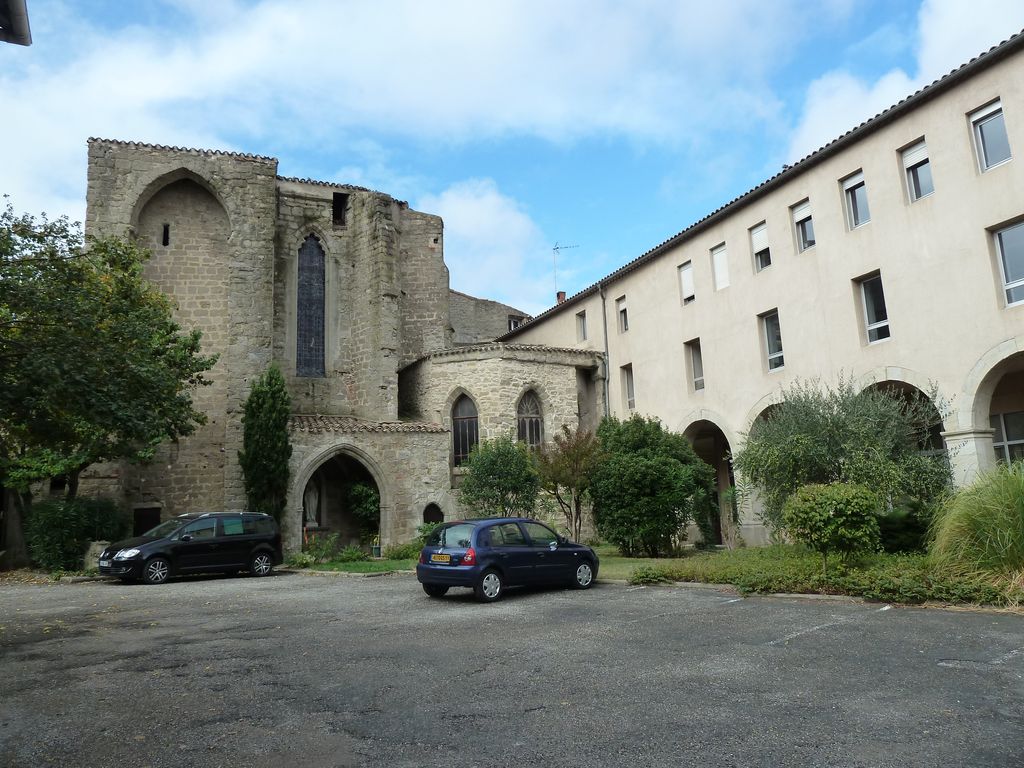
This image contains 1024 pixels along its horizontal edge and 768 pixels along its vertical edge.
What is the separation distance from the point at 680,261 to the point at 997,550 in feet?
46.8

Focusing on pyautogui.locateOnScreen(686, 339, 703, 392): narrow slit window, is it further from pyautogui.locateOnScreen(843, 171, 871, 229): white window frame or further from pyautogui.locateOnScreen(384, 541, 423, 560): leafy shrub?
pyautogui.locateOnScreen(384, 541, 423, 560): leafy shrub

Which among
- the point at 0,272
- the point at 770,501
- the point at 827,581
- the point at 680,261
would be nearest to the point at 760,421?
the point at 770,501

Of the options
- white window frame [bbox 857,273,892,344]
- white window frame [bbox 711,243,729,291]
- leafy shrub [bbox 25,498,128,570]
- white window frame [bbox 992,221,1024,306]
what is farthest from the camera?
white window frame [bbox 711,243,729,291]

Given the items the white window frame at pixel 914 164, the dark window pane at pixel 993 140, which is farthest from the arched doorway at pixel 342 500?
the dark window pane at pixel 993 140

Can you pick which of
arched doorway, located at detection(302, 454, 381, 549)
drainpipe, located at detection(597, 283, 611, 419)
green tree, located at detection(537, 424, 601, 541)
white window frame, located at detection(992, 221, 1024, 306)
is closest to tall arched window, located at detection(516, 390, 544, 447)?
drainpipe, located at detection(597, 283, 611, 419)

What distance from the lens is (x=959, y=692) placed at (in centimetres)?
541

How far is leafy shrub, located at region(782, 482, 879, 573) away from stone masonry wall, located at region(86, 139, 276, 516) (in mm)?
16886

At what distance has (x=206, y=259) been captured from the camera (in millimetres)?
A: 25297

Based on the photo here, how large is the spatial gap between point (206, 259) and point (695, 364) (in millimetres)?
17012

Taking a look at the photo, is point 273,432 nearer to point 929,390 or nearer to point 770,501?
point 770,501

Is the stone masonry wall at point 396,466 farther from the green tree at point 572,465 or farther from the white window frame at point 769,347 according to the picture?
the white window frame at point 769,347

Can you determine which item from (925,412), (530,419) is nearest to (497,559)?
(925,412)

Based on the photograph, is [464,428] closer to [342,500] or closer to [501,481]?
[342,500]

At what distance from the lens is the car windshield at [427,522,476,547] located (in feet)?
37.8
